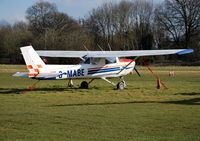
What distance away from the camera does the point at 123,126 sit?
857 cm

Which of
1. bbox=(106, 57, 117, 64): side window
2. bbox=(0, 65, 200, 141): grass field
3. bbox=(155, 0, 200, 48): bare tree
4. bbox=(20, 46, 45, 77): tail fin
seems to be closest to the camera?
bbox=(0, 65, 200, 141): grass field

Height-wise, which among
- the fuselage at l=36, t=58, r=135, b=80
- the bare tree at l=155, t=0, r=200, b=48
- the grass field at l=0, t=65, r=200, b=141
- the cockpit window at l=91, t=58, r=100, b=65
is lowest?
the grass field at l=0, t=65, r=200, b=141

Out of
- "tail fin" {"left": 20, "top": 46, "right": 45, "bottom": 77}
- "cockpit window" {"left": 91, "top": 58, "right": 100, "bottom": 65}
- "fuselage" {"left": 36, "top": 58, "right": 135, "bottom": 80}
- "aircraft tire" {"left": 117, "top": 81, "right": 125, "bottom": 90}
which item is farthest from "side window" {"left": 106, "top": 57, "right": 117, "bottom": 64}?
"tail fin" {"left": 20, "top": 46, "right": 45, "bottom": 77}

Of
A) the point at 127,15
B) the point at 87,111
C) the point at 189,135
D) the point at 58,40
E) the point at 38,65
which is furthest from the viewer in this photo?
the point at 127,15

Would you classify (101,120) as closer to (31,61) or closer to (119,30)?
(31,61)

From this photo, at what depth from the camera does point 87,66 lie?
59.4ft

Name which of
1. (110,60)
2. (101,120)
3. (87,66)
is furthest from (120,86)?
(101,120)

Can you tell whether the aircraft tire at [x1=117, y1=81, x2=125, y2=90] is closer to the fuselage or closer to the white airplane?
the white airplane

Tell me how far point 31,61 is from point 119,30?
173 feet

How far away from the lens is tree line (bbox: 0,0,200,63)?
6172 centimetres

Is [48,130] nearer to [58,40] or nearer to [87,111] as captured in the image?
[87,111]

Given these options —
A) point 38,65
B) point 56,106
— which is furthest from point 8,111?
point 38,65

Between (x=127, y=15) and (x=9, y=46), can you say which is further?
(x=9, y=46)

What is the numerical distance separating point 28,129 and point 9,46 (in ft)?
215
